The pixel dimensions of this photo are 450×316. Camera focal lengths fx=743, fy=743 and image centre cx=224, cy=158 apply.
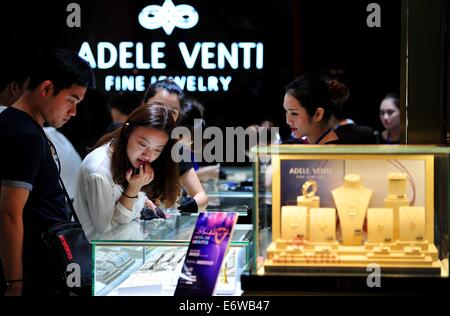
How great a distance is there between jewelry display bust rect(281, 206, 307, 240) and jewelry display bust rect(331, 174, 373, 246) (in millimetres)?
137

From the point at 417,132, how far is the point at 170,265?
1.28 metres

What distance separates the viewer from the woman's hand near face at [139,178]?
3.36 metres

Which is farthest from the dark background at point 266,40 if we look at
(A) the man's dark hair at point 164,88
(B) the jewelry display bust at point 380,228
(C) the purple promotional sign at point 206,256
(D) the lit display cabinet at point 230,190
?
(B) the jewelry display bust at point 380,228

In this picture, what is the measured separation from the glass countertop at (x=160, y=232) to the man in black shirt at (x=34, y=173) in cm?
27

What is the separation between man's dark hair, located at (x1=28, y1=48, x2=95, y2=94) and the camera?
3.25m

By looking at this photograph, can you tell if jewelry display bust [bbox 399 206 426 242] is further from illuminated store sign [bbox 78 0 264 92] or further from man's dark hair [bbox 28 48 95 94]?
illuminated store sign [bbox 78 0 264 92]

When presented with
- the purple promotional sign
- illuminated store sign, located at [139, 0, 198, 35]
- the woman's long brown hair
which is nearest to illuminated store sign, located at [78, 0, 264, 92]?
illuminated store sign, located at [139, 0, 198, 35]

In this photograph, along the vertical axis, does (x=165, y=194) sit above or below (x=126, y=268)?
above

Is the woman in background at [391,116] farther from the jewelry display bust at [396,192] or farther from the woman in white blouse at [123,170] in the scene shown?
the jewelry display bust at [396,192]

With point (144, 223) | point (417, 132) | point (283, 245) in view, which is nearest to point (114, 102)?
point (144, 223)

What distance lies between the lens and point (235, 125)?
679 centimetres

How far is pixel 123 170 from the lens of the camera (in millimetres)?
3396

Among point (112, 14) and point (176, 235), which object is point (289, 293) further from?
point (112, 14)

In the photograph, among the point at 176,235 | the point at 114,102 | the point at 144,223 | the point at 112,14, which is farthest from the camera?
the point at 112,14
